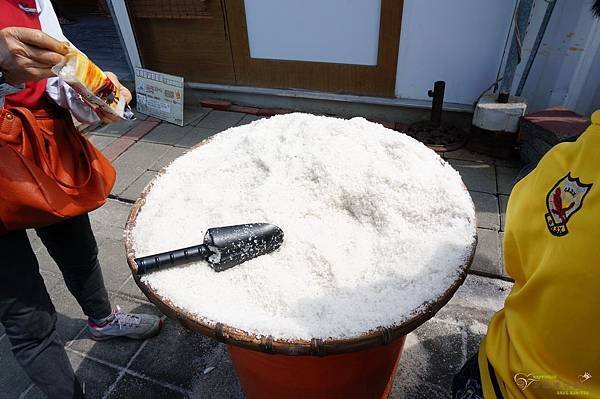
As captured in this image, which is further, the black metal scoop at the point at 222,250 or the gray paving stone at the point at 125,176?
the gray paving stone at the point at 125,176

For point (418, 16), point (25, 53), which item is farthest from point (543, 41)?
point (25, 53)

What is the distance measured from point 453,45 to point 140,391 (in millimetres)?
3136

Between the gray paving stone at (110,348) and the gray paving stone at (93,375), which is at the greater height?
the gray paving stone at (110,348)

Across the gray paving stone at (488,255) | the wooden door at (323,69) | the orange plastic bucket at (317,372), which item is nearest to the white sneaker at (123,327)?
the orange plastic bucket at (317,372)

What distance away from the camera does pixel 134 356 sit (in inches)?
76.8

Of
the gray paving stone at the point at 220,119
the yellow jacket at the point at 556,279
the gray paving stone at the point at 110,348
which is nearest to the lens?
the yellow jacket at the point at 556,279

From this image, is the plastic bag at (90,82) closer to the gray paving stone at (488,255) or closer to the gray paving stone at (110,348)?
the gray paving stone at (110,348)

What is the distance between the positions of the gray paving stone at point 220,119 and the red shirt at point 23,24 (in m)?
2.50

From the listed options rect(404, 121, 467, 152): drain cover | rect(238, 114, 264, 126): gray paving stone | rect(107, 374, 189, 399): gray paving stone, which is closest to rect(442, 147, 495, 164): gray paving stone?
rect(404, 121, 467, 152): drain cover

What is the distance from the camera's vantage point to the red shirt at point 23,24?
1132 millimetres

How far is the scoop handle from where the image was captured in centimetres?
102

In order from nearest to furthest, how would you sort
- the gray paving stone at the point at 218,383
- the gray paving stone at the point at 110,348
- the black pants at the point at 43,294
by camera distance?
the black pants at the point at 43,294 < the gray paving stone at the point at 218,383 < the gray paving stone at the point at 110,348

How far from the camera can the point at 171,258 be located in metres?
1.03

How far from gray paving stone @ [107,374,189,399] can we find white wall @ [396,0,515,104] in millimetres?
2894
